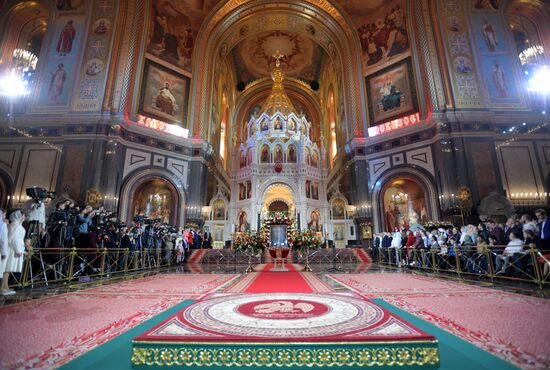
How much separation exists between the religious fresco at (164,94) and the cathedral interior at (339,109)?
76mm

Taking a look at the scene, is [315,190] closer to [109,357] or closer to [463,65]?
[463,65]

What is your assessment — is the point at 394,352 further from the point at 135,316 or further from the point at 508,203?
the point at 508,203

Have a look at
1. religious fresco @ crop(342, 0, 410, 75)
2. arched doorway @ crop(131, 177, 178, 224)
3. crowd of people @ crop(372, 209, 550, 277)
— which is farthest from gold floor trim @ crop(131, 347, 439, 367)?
religious fresco @ crop(342, 0, 410, 75)

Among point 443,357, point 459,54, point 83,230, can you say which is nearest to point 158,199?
point 83,230

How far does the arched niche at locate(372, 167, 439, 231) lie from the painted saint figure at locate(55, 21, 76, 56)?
19506mm

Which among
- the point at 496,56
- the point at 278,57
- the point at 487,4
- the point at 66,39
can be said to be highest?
the point at 278,57

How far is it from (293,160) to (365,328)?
70.4ft

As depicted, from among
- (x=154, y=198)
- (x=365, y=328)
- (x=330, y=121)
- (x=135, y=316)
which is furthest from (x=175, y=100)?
(x=365, y=328)

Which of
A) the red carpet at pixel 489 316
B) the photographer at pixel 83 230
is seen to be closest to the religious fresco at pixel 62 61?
the photographer at pixel 83 230

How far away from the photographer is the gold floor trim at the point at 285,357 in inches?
67.2

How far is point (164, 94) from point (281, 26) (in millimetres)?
11787

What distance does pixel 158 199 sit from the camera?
1586cm

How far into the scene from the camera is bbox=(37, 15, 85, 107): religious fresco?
14.4 m

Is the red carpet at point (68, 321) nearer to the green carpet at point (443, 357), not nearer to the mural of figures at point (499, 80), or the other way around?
the green carpet at point (443, 357)
